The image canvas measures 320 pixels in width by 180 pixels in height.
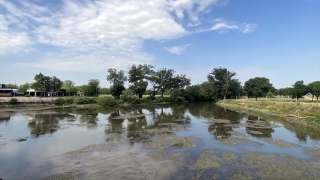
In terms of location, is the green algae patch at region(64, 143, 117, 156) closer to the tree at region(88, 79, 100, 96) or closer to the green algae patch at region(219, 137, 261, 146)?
the green algae patch at region(219, 137, 261, 146)

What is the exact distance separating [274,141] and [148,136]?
461 inches

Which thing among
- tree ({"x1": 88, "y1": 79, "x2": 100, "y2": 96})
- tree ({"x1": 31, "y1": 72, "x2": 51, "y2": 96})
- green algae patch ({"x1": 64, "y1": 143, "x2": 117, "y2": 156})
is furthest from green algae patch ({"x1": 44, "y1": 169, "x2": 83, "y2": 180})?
tree ({"x1": 88, "y1": 79, "x2": 100, "y2": 96})

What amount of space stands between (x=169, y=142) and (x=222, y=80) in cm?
6934

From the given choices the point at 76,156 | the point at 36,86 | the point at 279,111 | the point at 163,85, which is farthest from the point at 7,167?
the point at 163,85

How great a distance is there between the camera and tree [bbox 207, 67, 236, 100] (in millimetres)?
79625

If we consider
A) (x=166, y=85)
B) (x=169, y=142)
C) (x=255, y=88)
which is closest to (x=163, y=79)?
(x=166, y=85)

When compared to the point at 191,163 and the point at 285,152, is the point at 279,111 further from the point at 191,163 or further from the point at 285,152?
the point at 191,163

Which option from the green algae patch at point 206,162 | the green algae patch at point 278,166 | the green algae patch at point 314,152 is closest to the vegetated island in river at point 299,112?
the green algae patch at point 314,152

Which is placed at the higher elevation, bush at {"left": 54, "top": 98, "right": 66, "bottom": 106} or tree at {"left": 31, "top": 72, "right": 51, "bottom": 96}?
tree at {"left": 31, "top": 72, "right": 51, "bottom": 96}

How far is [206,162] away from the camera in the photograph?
505 inches

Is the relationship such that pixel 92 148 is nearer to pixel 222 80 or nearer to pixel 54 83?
pixel 54 83

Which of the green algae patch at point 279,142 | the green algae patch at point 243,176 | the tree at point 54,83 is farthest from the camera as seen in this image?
the tree at point 54,83

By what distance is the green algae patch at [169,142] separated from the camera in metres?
17.0

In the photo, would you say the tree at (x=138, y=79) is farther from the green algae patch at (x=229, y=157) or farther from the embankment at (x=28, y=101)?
the green algae patch at (x=229, y=157)
